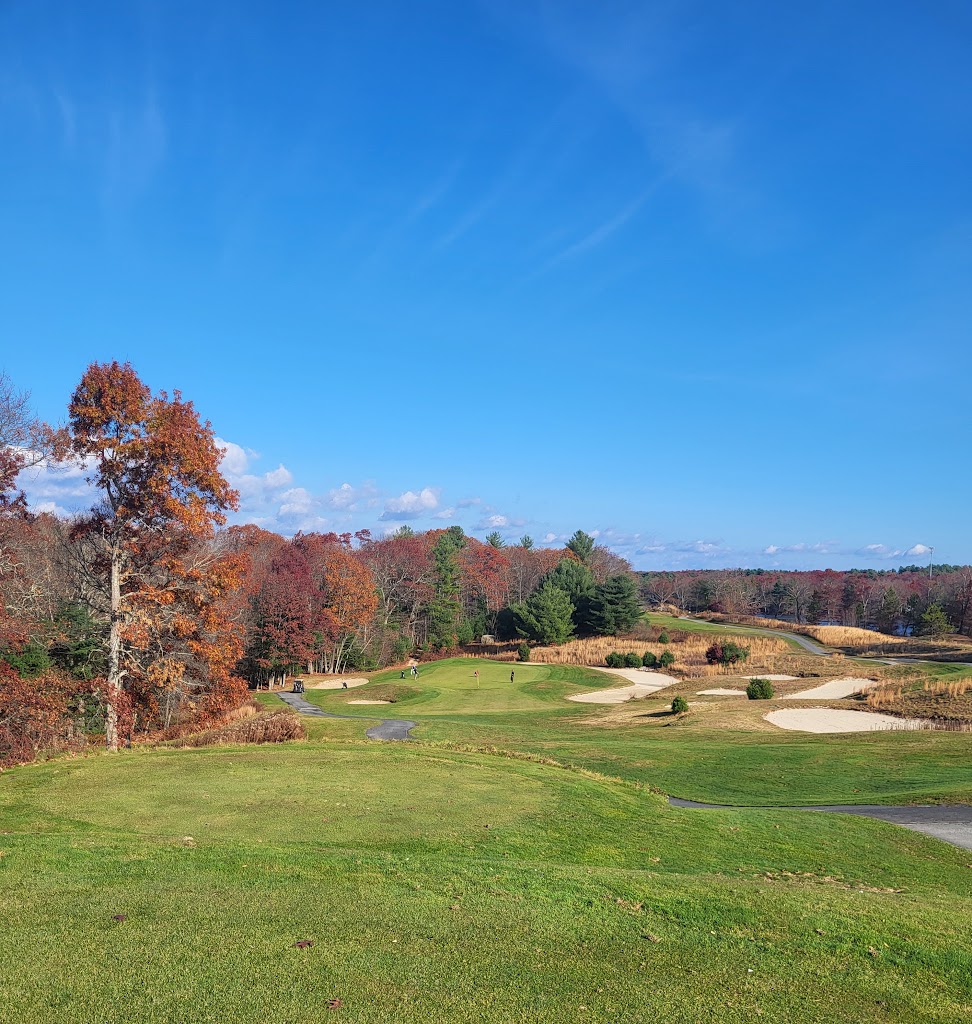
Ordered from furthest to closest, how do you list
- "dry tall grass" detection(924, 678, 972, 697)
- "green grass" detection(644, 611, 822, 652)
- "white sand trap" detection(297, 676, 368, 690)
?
"green grass" detection(644, 611, 822, 652), "white sand trap" detection(297, 676, 368, 690), "dry tall grass" detection(924, 678, 972, 697)

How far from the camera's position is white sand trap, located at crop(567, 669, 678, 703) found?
1746 inches

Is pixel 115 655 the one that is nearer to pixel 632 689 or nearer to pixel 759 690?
pixel 759 690

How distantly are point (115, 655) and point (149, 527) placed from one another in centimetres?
408

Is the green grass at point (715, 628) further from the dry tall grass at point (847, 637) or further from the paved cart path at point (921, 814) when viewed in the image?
the paved cart path at point (921, 814)

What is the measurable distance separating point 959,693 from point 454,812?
2904 centimetres

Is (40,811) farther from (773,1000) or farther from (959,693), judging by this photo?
(959,693)

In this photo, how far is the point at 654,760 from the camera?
22844mm

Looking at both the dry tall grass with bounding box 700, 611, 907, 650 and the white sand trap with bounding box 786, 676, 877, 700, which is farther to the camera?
the dry tall grass with bounding box 700, 611, 907, 650

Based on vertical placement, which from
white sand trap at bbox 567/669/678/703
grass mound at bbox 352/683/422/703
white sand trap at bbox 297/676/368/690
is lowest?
white sand trap at bbox 567/669/678/703

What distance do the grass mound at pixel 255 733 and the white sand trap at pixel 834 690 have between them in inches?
1015

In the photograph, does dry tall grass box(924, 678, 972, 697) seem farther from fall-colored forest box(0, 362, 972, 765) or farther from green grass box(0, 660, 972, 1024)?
fall-colored forest box(0, 362, 972, 765)

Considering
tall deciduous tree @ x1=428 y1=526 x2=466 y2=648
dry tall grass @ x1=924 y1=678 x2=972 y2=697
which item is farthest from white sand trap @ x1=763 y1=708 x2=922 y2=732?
tall deciduous tree @ x1=428 y1=526 x2=466 y2=648

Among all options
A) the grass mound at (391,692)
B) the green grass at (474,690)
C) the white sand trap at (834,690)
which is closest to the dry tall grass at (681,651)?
the green grass at (474,690)

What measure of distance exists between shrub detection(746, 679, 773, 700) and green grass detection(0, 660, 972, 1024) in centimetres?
2118
